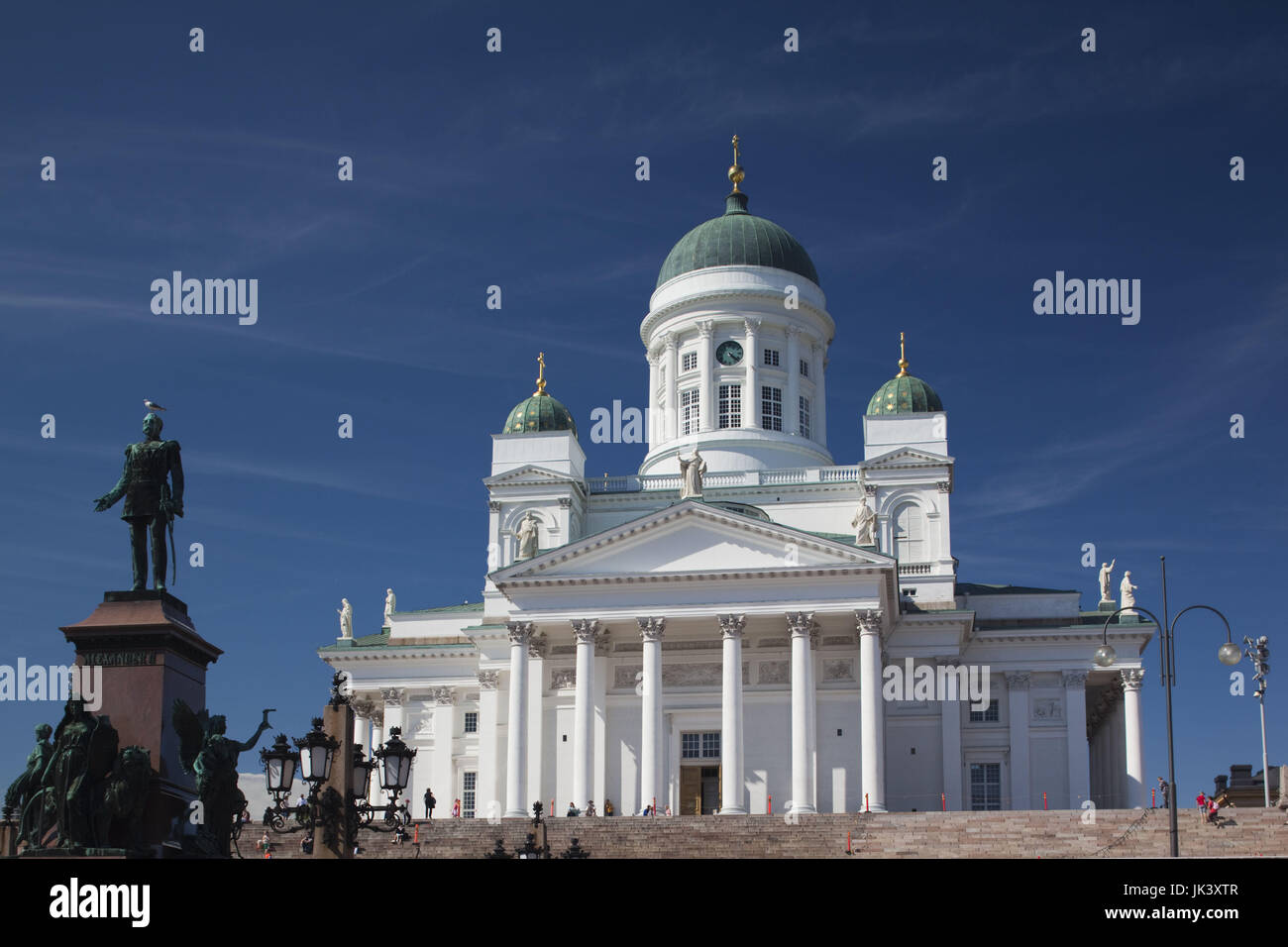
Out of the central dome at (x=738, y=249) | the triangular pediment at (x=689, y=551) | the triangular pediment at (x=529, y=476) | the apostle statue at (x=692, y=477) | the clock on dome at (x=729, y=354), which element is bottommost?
the triangular pediment at (x=689, y=551)

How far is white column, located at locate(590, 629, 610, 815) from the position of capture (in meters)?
56.1

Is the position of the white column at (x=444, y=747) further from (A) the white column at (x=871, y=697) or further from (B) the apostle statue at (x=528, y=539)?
(A) the white column at (x=871, y=697)

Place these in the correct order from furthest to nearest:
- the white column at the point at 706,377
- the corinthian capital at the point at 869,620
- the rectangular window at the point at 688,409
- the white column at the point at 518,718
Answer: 1. the rectangular window at the point at 688,409
2. the white column at the point at 706,377
3. the white column at the point at 518,718
4. the corinthian capital at the point at 869,620

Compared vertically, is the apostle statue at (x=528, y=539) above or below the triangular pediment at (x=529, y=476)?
below

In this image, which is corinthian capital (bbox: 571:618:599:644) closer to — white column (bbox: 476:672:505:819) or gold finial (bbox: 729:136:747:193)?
white column (bbox: 476:672:505:819)

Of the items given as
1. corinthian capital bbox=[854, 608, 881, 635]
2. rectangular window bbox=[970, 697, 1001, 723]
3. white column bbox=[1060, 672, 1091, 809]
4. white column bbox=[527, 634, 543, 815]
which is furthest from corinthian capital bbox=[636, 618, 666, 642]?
white column bbox=[1060, 672, 1091, 809]

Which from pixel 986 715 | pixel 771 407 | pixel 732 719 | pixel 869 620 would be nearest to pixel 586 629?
pixel 732 719

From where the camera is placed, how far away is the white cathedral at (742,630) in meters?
53.7

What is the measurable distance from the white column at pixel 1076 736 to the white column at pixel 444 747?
2301cm

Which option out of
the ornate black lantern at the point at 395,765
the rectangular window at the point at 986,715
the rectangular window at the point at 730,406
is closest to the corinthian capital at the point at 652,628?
the rectangular window at the point at 986,715

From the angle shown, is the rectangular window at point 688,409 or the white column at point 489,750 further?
the rectangular window at point 688,409

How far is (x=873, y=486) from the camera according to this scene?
6328cm
